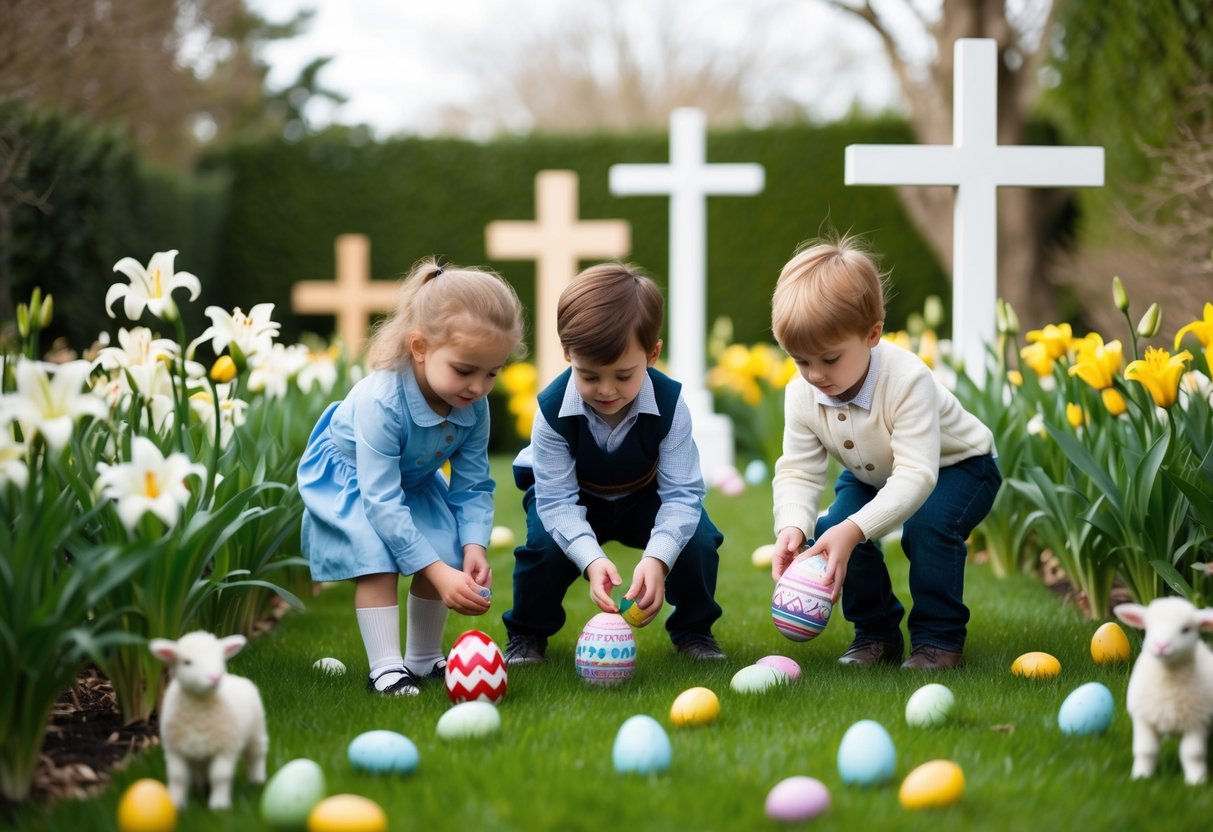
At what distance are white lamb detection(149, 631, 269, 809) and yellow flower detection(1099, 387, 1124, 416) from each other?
7.23ft

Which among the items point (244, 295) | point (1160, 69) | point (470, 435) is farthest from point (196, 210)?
point (470, 435)

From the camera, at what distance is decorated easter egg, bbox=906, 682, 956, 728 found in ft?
7.42

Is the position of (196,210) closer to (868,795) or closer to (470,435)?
(470,435)

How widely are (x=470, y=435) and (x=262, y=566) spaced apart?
0.59 metres

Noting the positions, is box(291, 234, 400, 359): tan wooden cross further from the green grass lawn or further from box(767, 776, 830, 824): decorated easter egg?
box(767, 776, 830, 824): decorated easter egg

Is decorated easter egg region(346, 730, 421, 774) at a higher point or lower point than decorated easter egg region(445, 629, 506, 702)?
lower

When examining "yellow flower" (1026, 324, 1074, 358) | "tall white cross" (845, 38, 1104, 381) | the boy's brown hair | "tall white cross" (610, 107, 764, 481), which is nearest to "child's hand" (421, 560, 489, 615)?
the boy's brown hair

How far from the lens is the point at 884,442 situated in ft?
9.30

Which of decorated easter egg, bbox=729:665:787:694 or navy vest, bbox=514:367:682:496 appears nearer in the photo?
decorated easter egg, bbox=729:665:787:694

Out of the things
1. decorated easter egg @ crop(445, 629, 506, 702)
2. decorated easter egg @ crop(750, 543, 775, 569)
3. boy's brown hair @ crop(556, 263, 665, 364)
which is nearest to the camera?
decorated easter egg @ crop(445, 629, 506, 702)

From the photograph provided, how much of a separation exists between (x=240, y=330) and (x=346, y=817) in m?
1.53

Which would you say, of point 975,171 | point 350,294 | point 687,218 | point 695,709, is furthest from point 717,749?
point 350,294

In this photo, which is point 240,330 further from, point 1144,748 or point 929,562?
point 1144,748

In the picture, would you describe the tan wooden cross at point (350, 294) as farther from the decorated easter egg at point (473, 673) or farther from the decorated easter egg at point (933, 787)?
the decorated easter egg at point (933, 787)
